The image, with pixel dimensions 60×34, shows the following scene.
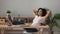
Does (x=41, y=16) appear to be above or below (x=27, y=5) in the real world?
below

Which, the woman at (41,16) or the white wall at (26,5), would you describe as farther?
the white wall at (26,5)

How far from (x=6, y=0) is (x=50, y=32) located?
1.92 m

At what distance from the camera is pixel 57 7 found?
5938 millimetres

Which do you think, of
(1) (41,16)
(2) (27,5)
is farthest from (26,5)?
(1) (41,16)

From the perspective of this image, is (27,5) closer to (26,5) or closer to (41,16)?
(26,5)

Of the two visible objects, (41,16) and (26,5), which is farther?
(26,5)

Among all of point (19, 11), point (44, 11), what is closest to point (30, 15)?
point (19, 11)

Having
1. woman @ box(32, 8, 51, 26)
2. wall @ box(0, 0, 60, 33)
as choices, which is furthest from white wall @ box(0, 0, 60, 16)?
woman @ box(32, 8, 51, 26)

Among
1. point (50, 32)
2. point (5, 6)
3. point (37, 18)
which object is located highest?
point (5, 6)

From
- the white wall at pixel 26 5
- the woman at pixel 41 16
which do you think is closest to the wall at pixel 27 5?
the white wall at pixel 26 5

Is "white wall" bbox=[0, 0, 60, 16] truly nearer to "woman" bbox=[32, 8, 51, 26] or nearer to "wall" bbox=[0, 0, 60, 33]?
"wall" bbox=[0, 0, 60, 33]

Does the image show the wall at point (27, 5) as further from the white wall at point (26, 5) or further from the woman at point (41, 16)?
the woman at point (41, 16)

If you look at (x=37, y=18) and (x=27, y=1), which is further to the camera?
(x=27, y=1)

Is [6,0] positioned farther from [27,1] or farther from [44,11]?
[44,11]
